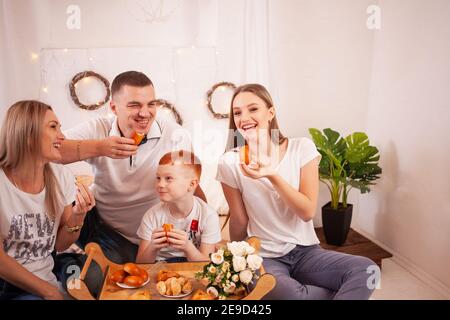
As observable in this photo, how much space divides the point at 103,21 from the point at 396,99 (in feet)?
4.47

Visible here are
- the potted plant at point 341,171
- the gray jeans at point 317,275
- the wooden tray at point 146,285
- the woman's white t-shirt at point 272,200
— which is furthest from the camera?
the potted plant at point 341,171

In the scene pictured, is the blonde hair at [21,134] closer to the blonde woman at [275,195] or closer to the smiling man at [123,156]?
the smiling man at [123,156]

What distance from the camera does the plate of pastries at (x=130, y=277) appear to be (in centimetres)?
164

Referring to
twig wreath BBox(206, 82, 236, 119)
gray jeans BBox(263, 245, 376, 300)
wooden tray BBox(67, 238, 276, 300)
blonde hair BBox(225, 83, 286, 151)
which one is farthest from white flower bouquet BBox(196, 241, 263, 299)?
twig wreath BBox(206, 82, 236, 119)

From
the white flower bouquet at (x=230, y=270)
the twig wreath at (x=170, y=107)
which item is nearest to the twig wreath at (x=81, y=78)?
the twig wreath at (x=170, y=107)

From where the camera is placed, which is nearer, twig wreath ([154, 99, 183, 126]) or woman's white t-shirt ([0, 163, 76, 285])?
woman's white t-shirt ([0, 163, 76, 285])

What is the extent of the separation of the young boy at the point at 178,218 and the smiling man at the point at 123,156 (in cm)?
4

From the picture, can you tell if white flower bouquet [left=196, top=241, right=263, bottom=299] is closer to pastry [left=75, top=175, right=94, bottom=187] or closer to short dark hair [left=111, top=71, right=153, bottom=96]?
pastry [left=75, top=175, right=94, bottom=187]

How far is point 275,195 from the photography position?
6.00 ft

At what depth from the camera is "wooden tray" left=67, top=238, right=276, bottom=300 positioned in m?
1.55

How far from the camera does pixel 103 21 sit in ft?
5.63

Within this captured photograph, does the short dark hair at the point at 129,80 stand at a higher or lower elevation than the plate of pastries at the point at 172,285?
higher

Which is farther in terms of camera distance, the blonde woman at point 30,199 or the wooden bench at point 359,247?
the wooden bench at point 359,247

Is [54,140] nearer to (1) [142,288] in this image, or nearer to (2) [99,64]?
(2) [99,64]
